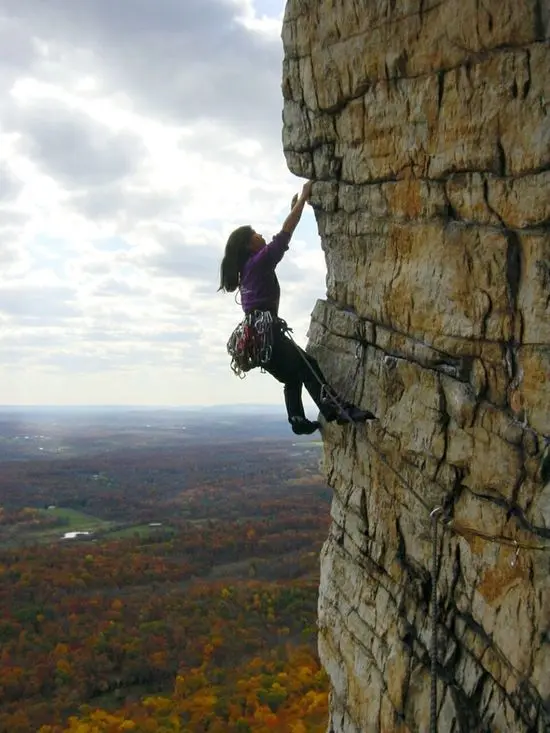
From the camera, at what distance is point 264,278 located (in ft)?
20.4

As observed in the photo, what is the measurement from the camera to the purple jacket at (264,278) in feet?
20.1

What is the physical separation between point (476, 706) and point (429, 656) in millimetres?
522

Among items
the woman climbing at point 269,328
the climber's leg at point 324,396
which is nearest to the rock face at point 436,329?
the climber's leg at point 324,396

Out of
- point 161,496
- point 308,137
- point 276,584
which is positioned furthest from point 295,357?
point 161,496

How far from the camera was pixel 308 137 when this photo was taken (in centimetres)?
605

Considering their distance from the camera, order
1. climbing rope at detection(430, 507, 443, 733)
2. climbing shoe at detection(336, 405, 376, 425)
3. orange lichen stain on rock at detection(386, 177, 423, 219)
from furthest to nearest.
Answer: climbing shoe at detection(336, 405, 376, 425) < orange lichen stain on rock at detection(386, 177, 423, 219) < climbing rope at detection(430, 507, 443, 733)

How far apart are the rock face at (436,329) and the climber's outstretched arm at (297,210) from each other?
0.18 meters

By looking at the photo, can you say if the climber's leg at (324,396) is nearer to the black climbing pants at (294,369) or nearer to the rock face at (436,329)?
the black climbing pants at (294,369)

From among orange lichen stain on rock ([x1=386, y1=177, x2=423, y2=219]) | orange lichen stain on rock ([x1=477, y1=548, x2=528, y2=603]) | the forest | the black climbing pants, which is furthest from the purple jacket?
orange lichen stain on rock ([x1=477, y1=548, x2=528, y2=603])

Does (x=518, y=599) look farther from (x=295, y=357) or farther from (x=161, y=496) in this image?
(x=161, y=496)

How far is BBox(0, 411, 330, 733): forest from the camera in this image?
101ft

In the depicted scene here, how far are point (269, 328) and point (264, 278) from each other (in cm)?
49

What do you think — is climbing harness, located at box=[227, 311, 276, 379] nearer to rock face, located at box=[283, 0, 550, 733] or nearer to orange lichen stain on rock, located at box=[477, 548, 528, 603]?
rock face, located at box=[283, 0, 550, 733]

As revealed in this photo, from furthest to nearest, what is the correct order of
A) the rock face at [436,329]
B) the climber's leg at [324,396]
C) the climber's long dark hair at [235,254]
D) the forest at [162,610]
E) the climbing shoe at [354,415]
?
1. the forest at [162,610]
2. the climber's long dark hair at [235,254]
3. the climber's leg at [324,396]
4. the climbing shoe at [354,415]
5. the rock face at [436,329]
